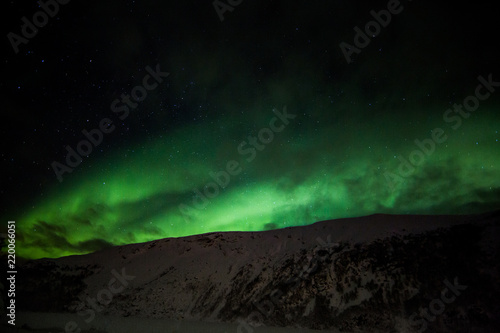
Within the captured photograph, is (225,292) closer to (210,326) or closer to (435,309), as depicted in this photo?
(210,326)

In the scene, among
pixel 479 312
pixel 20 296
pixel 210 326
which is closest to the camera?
pixel 479 312

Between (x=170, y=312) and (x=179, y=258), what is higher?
(x=179, y=258)

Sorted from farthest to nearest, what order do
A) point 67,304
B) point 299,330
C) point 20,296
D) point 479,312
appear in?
point 20,296 → point 67,304 → point 299,330 → point 479,312

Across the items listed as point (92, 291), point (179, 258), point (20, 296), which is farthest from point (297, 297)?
point (20, 296)

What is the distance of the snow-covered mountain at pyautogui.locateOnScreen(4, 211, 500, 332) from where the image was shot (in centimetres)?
1897

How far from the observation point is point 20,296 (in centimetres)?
3497

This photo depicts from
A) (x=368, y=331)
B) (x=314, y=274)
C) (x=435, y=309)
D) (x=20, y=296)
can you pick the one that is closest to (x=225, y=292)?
(x=314, y=274)

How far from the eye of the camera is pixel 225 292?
27000mm

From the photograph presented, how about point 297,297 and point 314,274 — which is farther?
point 314,274

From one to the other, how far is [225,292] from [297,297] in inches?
315

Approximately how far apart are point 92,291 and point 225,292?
1882 cm

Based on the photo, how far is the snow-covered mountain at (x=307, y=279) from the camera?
19.0 m

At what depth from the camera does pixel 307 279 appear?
24.8m

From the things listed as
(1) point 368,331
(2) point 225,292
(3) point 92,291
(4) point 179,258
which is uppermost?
(4) point 179,258
